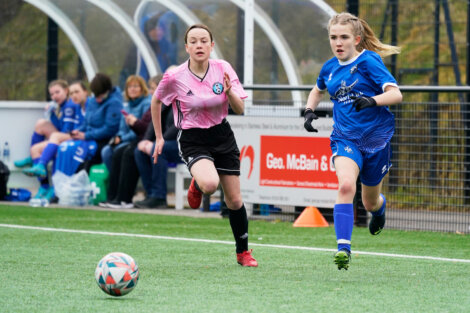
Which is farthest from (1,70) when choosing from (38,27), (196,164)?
(196,164)

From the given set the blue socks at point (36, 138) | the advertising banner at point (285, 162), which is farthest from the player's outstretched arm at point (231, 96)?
the blue socks at point (36, 138)

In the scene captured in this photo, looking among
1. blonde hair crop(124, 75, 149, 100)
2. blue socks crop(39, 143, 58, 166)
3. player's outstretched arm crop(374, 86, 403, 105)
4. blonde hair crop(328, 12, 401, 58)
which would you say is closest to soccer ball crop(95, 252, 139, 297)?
player's outstretched arm crop(374, 86, 403, 105)

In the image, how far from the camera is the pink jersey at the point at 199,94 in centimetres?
827

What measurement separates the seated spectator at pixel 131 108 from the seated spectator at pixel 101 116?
0.18 m

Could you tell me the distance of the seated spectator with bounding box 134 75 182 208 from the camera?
45.6 feet

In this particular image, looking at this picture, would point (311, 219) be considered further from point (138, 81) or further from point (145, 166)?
point (138, 81)

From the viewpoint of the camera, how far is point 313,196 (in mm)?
12227

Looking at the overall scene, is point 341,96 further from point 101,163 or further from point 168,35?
point 168,35

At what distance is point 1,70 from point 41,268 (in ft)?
37.2

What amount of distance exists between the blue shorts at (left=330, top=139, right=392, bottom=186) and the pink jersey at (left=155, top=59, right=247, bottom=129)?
3.30ft

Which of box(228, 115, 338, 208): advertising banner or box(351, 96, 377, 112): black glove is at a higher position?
box(351, 96, 377, 112): black glove

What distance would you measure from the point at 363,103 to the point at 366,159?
2.60 ft

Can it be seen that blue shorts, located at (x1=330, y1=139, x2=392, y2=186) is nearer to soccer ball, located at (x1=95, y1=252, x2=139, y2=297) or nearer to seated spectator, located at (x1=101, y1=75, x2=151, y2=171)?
soccer ball, located at (x1=95, y1=252, x2=139, y2=297)

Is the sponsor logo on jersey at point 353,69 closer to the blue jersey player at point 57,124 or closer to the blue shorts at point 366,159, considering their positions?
the blue shorts at point 366,159
